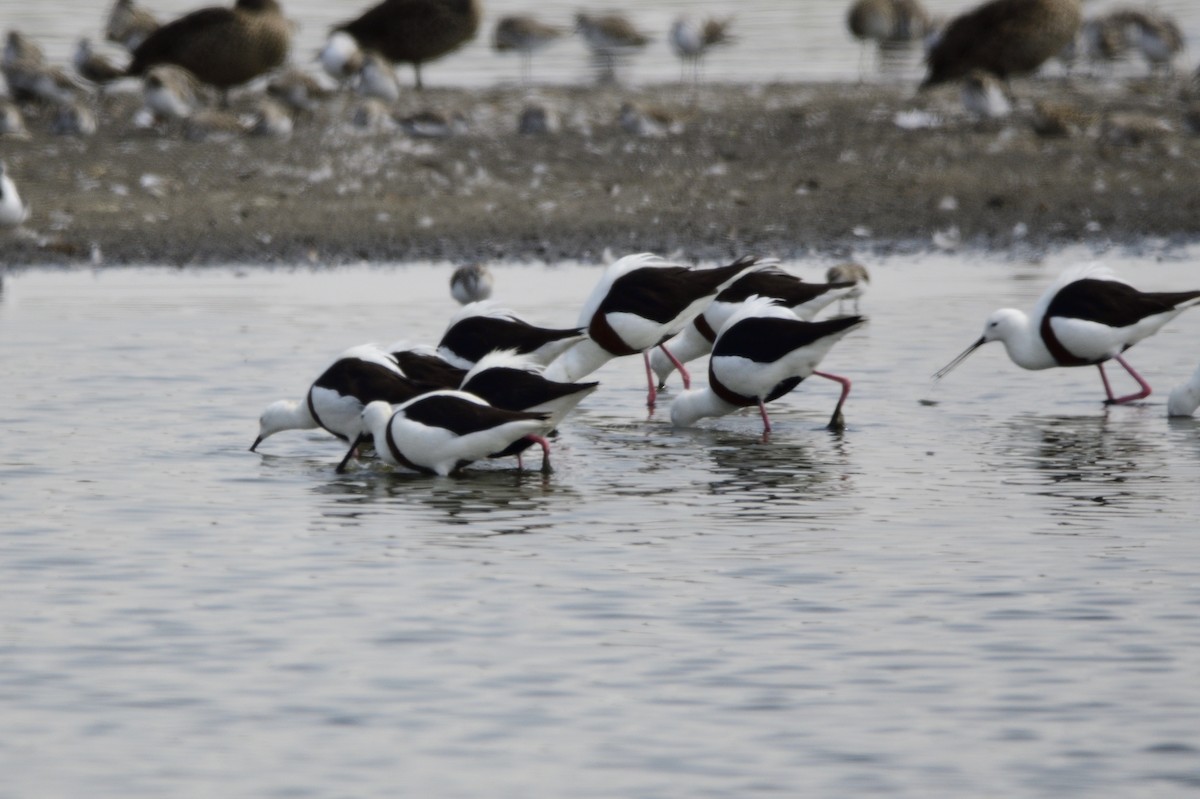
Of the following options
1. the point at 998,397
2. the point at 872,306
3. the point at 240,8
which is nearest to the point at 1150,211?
the point at 872,306

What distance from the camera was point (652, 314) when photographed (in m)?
11.5

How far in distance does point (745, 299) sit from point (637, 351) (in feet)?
2.63

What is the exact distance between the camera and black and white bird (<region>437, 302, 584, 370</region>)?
10906 millimetres

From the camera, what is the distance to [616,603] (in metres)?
6.93

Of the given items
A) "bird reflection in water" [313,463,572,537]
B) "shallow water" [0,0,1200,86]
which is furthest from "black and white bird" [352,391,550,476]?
"shallow water" [0,0,1200,86]

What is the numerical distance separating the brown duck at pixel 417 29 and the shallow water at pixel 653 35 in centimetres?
110

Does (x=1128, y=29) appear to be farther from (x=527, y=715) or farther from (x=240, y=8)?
(x=527, y=715)

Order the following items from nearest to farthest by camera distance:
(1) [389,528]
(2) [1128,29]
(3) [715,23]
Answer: (1) [389,528] → (2) [1128,29] → (3) [715,23]

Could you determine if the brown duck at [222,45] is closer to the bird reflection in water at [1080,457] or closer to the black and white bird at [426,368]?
the black and white bird at [426,368]

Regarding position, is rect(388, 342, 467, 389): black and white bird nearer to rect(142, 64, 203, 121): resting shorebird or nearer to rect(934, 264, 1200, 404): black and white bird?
rect(934, 264, 1200, 404): black and white bird

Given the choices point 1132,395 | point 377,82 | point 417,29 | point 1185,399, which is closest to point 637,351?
point 1132,395

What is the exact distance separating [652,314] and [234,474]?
2.98m

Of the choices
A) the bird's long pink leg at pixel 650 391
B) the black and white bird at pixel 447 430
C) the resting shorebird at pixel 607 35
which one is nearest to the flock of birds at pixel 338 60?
Result: the resting shorebird at pixel 607 35

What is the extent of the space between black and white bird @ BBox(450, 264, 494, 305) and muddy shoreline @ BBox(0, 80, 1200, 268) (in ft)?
9.04
